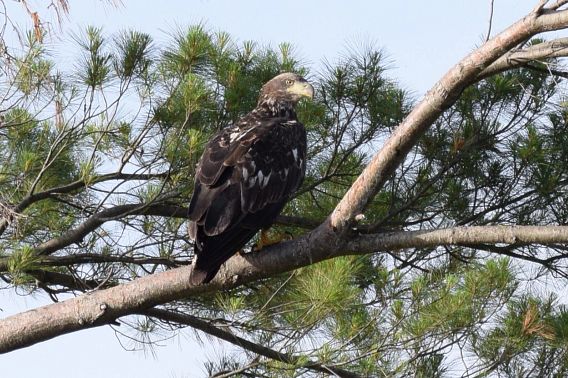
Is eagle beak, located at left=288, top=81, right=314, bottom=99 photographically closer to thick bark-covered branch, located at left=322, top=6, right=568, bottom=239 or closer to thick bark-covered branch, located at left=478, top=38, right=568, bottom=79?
thick bark-covered branch, located at left=322, top=6, right=568, bottom=239

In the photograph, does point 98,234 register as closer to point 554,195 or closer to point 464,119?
point 464,119

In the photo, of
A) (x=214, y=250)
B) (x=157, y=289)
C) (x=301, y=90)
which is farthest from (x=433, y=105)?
(x=301, y=90)

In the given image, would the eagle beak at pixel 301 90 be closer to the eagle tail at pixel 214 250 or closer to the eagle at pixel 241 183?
the eagle at pixel 241 183

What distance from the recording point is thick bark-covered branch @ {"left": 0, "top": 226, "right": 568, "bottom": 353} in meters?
4.09

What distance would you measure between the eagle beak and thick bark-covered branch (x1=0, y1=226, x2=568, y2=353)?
1602 mm

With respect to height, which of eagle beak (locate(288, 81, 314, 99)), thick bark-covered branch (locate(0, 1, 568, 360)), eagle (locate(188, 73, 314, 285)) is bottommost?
thick bark-covered branch (locate(0, 1, 568, 360))

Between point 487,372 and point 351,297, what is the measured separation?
41.7 inches

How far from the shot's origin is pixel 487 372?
223 inches

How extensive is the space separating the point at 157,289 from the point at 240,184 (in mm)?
704

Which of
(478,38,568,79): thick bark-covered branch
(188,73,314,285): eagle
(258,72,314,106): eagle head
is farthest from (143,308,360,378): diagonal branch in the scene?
(478,38,568,79): thick bark-covered branch

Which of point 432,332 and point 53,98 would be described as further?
point 53,98

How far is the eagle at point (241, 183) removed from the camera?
445cm

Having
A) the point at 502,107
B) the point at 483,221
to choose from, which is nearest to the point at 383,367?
the point at 483,221

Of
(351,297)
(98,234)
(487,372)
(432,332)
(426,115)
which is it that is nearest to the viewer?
(426,115)
